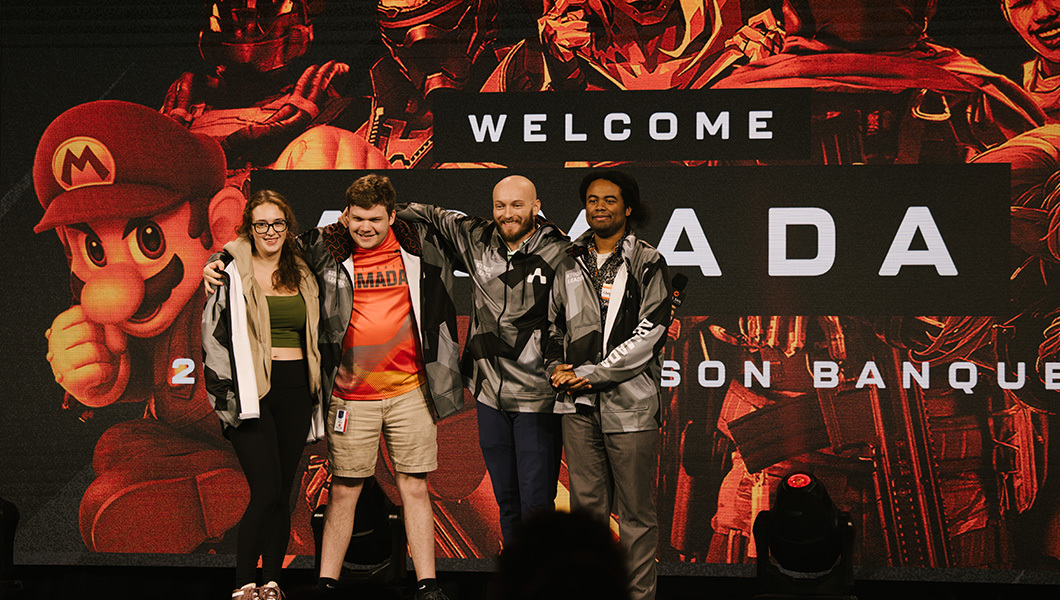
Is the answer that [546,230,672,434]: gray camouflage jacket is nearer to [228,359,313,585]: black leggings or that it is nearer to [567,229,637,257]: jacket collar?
[567,229,637,257]: jacket collar

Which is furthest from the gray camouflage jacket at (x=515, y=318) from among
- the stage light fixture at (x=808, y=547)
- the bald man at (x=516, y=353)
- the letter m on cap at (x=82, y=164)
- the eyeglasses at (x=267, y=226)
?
the letter m on cap at (x=82, y=164)

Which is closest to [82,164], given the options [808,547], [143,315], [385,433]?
[143,315]

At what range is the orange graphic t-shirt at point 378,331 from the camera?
3246mm

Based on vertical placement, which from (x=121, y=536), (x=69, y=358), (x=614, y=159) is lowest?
(x=121, y=536)

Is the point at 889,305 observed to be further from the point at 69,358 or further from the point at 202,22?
the point at 69,358

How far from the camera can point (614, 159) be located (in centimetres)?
425

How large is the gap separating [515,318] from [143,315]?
6.89 ft

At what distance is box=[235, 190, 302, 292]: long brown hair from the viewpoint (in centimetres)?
314

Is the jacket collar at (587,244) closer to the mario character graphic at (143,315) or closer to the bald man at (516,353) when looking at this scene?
the bald man at (516,353)

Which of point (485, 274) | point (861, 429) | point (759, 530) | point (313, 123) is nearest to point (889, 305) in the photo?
point (861, 429)

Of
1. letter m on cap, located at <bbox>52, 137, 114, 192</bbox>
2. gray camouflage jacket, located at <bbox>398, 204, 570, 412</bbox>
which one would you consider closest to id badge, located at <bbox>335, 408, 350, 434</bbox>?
gray camouflage jacket, located at <bbox>398, 204, 570, 412</bbox>

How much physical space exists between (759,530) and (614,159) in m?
1.73

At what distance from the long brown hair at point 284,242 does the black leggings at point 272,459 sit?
0.89ft

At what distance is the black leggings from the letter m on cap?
6.36 ft
